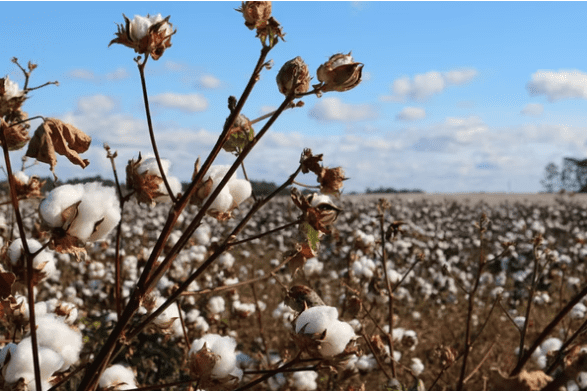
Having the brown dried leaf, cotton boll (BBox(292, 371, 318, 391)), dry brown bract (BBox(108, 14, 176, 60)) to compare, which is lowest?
cotton boll (BBox(292, 371, 318, 391))

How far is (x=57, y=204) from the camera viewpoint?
896 millimetres

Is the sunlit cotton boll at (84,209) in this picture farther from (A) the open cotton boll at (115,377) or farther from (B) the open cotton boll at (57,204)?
(A) the open cotton boll at (115,377)

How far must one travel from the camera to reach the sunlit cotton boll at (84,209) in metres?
0.90

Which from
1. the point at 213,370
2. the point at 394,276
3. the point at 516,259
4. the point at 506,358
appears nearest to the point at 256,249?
the point at 516,259

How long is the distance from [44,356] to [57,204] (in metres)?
0.37

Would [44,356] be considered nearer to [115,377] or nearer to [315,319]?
[115,377]

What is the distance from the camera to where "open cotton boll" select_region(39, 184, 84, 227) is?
0.89 m

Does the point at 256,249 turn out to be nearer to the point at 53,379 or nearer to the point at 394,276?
the point at 394,276

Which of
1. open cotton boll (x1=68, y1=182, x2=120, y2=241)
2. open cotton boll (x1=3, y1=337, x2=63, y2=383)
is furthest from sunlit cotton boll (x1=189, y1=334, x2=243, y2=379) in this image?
open cotton boll (x1=68, y1=182, x2=120, y2=241)

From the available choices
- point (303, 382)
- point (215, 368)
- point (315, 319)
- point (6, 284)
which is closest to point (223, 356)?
point (215, 368)

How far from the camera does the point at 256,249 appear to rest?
484 inches

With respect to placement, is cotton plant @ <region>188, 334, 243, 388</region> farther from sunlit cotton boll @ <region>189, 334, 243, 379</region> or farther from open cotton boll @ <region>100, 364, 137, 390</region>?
open cotton boll @ <region>100, 364, 137, 390</region>

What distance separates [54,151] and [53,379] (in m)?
0.53

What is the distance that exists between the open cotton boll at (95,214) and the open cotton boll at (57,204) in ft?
0.06
